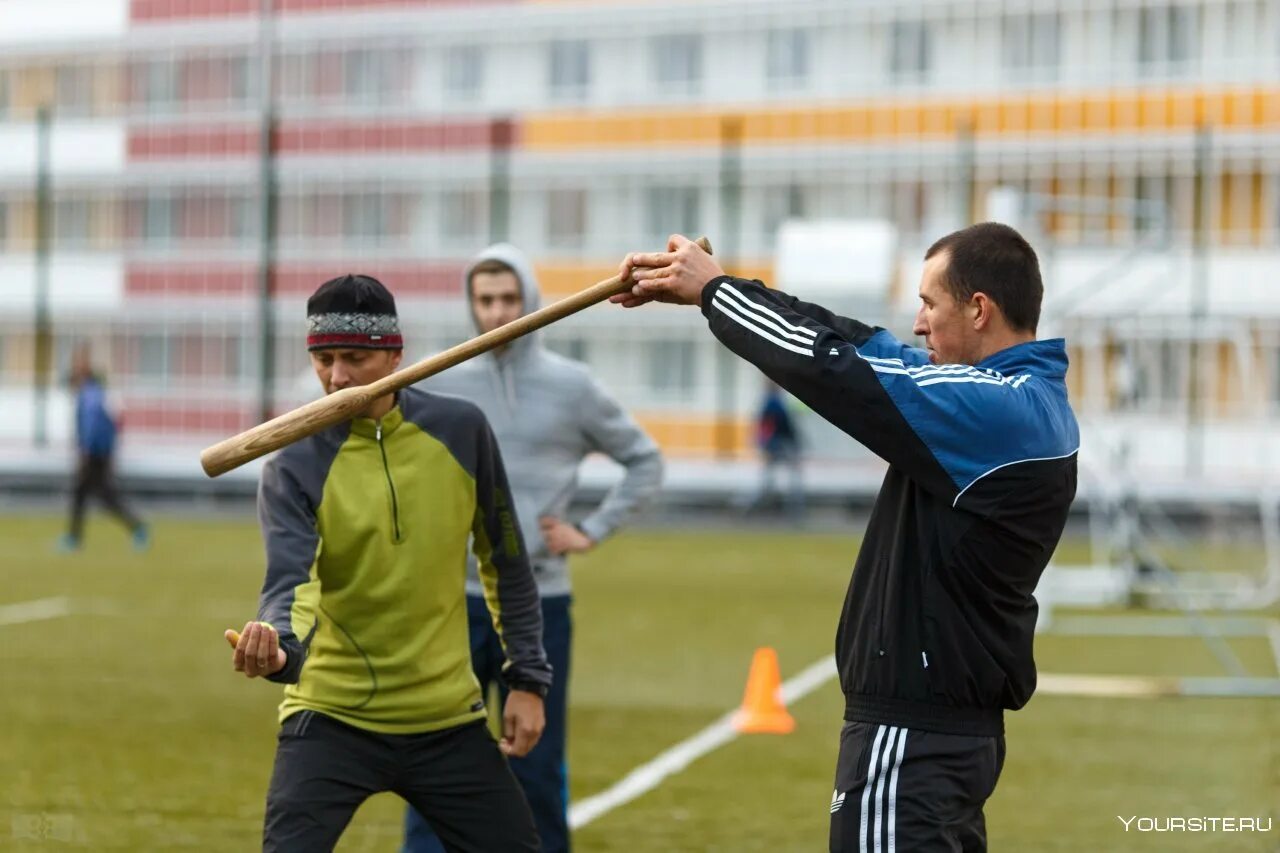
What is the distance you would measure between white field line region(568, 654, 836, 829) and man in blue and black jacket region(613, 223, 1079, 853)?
411 cm

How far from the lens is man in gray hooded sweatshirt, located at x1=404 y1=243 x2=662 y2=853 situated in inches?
255

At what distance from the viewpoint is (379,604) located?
16.1ft

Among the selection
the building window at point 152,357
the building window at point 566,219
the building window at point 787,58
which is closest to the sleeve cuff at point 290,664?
the building window at point 787,58

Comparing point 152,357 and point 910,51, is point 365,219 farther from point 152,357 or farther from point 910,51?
Result: point 910,51

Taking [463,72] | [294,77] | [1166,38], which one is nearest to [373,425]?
[1166,38]

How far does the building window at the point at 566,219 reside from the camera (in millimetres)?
46531

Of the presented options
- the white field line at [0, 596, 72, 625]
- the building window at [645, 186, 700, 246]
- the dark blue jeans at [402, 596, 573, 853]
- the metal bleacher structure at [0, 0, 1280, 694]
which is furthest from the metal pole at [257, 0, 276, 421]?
the dark blue jeans at [402, 596, 573, 853]

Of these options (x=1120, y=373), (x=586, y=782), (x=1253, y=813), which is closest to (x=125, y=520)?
(x=1120, y=373)

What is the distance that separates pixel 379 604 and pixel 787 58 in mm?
40951

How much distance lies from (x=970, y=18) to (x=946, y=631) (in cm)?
4045

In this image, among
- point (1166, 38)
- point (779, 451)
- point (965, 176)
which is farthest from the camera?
point (1166, 38)

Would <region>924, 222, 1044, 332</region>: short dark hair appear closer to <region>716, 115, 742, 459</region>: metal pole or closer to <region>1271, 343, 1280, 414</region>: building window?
<region>716, 115, 742, 459</region>: metal pole

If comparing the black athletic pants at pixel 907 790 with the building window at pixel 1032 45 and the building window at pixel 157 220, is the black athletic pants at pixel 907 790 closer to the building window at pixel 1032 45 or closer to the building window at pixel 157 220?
the building window at pixel 1032 45

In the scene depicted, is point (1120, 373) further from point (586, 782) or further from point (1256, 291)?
point (1256, 291)
